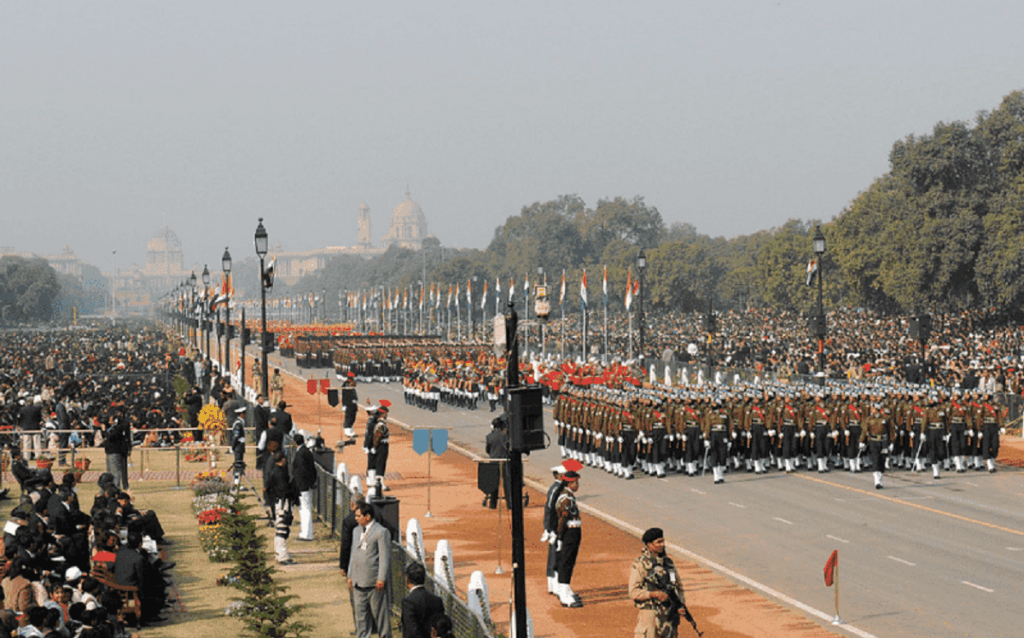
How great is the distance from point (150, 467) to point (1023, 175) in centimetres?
4435

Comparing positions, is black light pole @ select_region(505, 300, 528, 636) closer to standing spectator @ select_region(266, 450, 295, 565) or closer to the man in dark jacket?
standing spectator @ select_region(266, 450, 295, 565)

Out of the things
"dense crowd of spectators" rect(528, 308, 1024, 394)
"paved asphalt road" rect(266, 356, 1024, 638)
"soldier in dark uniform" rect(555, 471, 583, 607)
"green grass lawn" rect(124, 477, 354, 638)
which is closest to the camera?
"green grass lawn" rect(124, 477, 354, 638)

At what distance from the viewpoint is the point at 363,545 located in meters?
12.3

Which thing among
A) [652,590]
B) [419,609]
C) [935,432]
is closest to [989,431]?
[935,432]

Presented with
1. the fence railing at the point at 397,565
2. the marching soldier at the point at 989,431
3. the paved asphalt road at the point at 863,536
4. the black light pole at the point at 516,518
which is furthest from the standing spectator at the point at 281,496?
the marching soldier at the point at 989,431

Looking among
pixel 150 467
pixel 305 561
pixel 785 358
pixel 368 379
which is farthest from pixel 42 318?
pixel 305 561

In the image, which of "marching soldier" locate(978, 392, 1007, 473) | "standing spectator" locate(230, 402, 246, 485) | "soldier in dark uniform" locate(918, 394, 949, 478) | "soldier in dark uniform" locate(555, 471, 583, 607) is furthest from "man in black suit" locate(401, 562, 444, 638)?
"marching soldier" locate(978, 392, 1007, 473)

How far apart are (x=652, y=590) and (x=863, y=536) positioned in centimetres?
1000

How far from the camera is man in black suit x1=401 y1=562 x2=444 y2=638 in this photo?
10945 mm

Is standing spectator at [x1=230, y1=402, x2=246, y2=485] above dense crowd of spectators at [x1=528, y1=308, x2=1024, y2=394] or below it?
below

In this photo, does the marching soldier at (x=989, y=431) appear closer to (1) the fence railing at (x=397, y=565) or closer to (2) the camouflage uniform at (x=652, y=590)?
(1) the fence railing at (x=397, y=565)

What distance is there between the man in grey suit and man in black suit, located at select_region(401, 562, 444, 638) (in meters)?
1.22

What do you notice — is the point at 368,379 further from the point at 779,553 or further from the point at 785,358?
the point at 779,553

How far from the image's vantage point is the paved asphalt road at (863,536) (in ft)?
47.5
